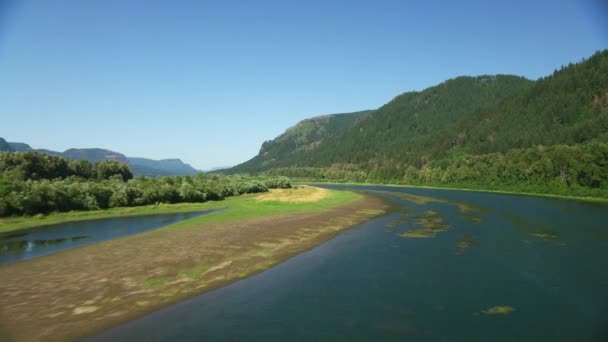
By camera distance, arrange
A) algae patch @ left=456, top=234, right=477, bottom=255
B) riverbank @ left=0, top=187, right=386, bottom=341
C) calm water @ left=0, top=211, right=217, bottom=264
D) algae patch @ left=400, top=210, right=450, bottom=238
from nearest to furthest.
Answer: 1. riverbank @ left=0, top=187, right=386, bottom=341
2. algae patch @ left=456, top=234, right=477, bottom=255
3. calm water @ left=0, top=211, right=217, bottom=264
4. algae patch @ left=400, top=210, right=450, bottom=238

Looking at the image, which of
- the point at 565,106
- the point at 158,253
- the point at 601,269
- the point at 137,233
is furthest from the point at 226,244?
the point at 565,106

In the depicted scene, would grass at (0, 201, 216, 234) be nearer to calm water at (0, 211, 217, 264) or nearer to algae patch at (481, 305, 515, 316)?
calm water at (0, 211, 217, 264)

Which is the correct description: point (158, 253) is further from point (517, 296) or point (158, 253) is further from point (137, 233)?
point (517, 296)

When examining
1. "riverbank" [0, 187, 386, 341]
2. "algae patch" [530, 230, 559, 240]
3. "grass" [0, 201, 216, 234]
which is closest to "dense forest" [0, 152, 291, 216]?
"grass" [0, 201, 216, 234]

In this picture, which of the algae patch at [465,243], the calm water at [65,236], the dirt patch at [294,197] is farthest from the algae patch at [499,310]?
the dirt patch at [294,197]

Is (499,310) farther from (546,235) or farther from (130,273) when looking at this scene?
(546,235)
